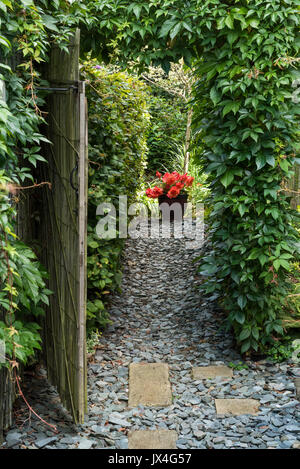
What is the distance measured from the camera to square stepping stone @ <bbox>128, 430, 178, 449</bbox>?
9.11ft

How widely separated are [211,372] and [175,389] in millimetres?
331

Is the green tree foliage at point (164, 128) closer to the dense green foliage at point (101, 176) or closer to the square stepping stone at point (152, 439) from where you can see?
the dense green foliage at point (101, 176)

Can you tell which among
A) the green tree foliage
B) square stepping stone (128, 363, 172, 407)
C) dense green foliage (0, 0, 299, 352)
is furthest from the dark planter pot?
square stepping stone (128, 363, 172, 407)

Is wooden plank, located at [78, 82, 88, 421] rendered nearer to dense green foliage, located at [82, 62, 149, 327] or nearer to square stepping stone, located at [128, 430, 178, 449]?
square stepping stone, located at [128, 430, 178, 449]

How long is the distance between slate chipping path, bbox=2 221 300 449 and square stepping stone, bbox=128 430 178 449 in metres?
0.04

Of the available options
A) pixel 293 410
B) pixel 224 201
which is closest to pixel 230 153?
pixel 224 201

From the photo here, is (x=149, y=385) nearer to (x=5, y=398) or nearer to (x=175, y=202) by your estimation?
(x=5, y=398)

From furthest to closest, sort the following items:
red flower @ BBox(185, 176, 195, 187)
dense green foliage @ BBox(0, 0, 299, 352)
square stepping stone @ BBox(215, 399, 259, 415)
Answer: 1. red flower @ BBox(185, 176, 195, 187)
2. dense green foliage @ BBox(0, 0, 299, 352)
3. square stepping stone @ BBox(215, 399, 259, 415)

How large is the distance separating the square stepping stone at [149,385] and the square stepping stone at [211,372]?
21cm

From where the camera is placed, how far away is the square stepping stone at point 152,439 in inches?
109

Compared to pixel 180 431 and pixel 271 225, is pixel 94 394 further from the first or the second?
pixel 271 225

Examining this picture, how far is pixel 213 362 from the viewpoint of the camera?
12.5 ft

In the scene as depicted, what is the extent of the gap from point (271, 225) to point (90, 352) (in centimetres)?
162
